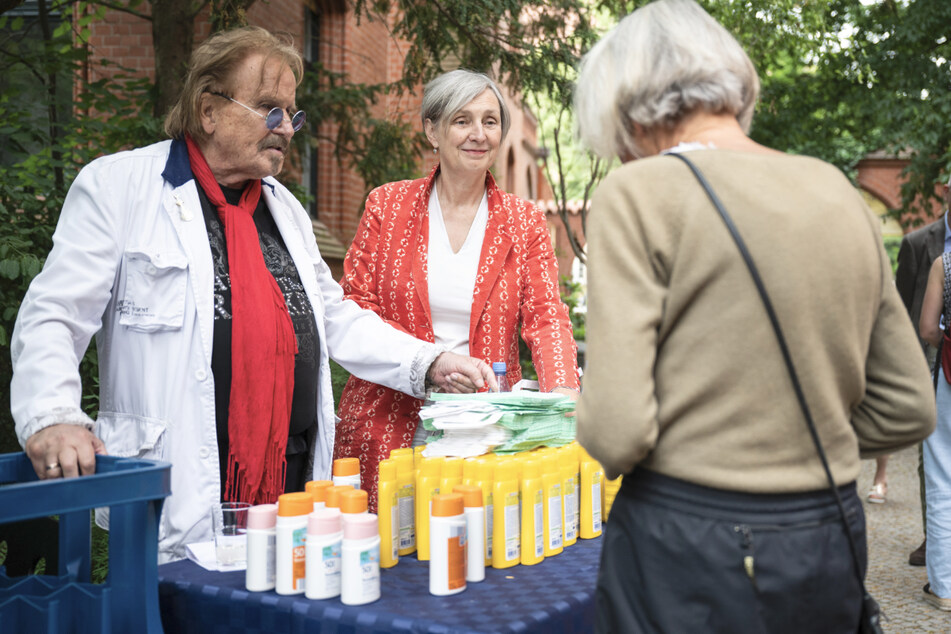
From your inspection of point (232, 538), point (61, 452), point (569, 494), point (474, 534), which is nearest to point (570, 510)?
point (569, 494)

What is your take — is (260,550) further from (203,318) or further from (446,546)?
(203,318)

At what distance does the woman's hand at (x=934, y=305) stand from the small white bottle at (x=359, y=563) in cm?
368

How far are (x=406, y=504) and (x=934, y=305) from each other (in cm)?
346

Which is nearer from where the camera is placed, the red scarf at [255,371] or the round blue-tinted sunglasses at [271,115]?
the red scarf at [255,371]

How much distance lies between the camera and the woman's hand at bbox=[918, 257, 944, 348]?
4.33m

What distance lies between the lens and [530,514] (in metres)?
1.99

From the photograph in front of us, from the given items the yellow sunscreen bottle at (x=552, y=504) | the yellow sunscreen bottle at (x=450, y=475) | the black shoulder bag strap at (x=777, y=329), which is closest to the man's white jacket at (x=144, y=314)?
the yellow sunscreen bottle at (x=450, y=475)

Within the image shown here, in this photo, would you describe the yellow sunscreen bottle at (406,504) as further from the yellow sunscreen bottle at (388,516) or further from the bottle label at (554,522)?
the bottle label at (554,522)

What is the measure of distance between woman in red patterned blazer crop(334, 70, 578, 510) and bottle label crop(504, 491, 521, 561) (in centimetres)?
91

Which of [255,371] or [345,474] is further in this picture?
[255,371]

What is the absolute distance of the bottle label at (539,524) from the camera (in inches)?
78.8

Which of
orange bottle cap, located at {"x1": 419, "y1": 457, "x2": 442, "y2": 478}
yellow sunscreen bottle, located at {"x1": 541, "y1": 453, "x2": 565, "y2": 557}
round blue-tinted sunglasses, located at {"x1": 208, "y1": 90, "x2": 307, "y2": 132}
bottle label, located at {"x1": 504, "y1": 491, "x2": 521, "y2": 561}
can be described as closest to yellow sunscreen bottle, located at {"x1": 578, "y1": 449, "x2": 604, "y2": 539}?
yellow sunscreen bottle, located at {"x1": 541, "y1": 453, "x2": 565, "y2": 557}

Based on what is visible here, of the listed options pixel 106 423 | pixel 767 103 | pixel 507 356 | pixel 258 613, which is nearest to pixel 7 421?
pixel 106 423

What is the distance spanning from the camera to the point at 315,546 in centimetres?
174
